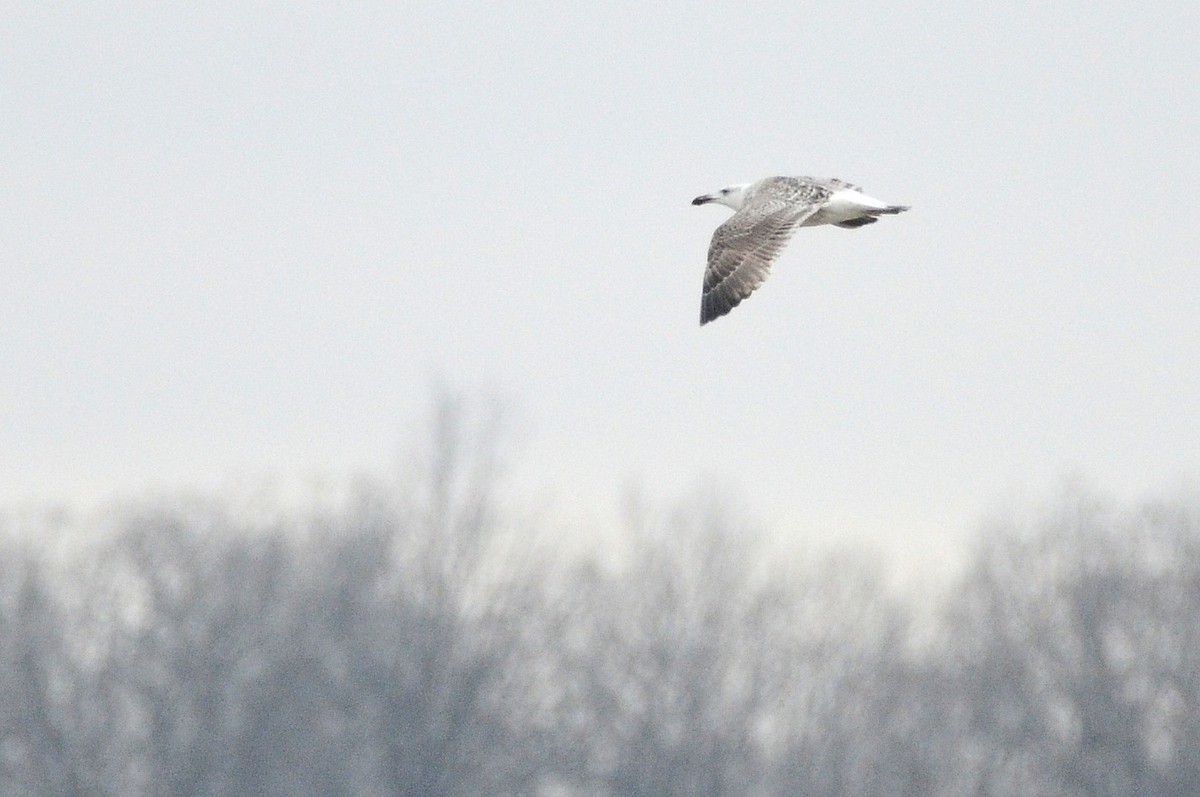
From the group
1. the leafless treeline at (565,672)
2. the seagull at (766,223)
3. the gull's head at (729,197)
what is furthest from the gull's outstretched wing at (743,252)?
the leafless treeline at (565,672)

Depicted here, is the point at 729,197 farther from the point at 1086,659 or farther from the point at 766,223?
the point at 1086,659

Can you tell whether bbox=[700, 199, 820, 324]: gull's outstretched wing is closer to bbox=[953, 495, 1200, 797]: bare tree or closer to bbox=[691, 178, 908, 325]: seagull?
bbox=[691, 178, 908, 325]: seagull

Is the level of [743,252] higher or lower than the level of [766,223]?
lower

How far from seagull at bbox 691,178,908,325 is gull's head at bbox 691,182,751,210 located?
0.39 meters

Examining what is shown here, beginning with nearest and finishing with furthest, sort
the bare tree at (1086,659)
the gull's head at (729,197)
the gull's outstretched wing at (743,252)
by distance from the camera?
the gull's outstretched wing at (743,252) → the gull's head at (729,197) → the bare tree at (1086,659)

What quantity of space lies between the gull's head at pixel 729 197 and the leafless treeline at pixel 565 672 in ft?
82.3

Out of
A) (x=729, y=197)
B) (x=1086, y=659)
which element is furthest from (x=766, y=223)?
(x=1086, y=659)

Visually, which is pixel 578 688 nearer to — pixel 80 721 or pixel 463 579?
pixel 463 579

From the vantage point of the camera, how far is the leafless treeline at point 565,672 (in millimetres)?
53188

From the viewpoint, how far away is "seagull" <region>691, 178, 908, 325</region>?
22938mm

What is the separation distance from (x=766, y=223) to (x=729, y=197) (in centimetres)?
248

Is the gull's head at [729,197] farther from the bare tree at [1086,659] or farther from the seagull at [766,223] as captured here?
the bare tree at [1086,659]

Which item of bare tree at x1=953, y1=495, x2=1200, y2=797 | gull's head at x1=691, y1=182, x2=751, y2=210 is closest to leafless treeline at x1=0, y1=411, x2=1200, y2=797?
bare tree at x1=953, y1=495, x2=1200, y2=797

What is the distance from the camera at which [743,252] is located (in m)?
23.2
